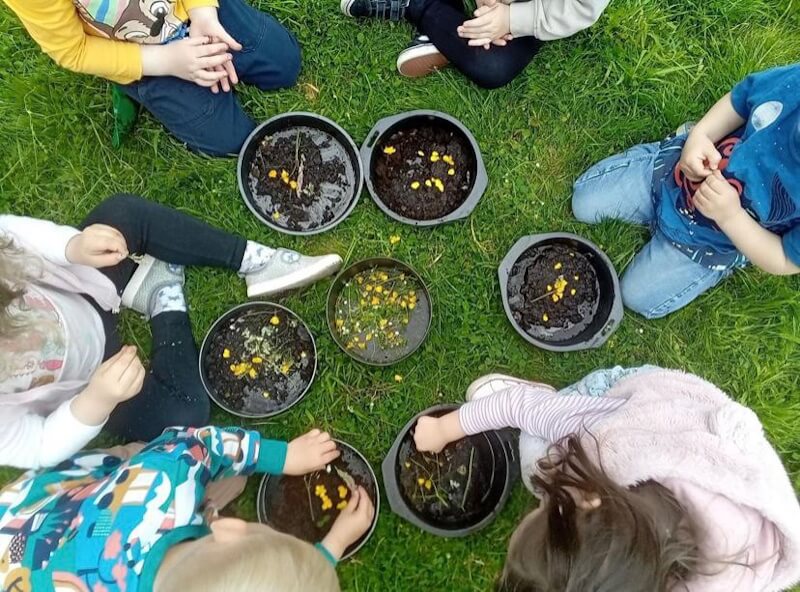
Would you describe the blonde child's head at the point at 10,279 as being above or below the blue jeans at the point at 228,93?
below

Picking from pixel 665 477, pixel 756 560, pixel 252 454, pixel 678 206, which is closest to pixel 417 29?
→ pixel 678 206

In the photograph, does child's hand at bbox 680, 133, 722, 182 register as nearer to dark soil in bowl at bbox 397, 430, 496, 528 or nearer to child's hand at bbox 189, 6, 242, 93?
dark soil in bowl at bbox 397, 430, 496, 528

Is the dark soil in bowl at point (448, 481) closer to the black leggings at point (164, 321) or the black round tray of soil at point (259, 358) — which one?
the black round tray of soil at point (259, 358)

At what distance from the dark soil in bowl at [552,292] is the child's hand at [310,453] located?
2.38 ft

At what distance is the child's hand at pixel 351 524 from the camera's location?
1.79m

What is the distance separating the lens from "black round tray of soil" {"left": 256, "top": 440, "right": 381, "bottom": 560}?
1.95m

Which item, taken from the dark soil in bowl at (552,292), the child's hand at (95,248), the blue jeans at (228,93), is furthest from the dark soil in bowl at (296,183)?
the dark soil in bowl at (552,292)

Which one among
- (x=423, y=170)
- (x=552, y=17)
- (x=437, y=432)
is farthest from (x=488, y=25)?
(x=437, y=432)

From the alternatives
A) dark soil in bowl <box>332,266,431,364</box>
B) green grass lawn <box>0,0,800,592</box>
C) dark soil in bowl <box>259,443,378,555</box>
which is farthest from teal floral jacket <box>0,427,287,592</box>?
dark soil in bowl <box>332,266,431,364</box>

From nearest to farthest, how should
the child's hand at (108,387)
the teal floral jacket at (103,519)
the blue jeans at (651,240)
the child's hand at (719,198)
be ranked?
the teal floral jacket at (103,519) < the child's hand at (108,387) < the child's hand at (719,198) < the blue jeans at (651,240)

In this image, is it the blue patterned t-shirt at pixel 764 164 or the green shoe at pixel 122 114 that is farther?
the green shoe at pixel 122 114

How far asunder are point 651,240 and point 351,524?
129 cm

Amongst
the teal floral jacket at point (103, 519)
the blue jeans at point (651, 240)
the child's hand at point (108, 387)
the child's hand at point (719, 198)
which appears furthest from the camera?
the blue jeans at point (651, 240)

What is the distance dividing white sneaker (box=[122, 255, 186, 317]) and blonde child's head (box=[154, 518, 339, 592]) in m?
0.91
